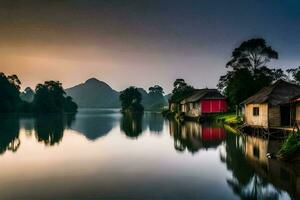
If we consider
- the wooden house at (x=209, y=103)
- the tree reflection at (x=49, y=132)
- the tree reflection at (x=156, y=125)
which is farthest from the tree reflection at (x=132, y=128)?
the wooden house at (x=209, y=103)

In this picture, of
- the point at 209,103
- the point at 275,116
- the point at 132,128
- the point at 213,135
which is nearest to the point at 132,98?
the point at 209,103

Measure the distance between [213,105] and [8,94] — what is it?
289 ft

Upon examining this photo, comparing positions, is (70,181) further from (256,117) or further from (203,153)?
(256,117)

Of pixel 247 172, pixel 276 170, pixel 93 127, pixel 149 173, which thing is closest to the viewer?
pixel 276 170

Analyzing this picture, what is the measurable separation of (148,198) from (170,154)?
498 inches

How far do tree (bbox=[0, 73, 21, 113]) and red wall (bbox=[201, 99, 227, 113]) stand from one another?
84.7 metres

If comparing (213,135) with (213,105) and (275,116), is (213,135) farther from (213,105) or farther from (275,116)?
(213,105)

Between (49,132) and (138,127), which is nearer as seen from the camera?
(49,132)

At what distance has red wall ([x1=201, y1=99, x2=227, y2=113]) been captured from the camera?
7275 cm

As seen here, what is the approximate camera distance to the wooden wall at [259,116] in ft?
124

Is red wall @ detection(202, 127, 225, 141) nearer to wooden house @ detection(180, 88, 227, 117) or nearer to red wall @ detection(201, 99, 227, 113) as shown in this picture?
wooden house @ detection(180, 88, 227, 117)

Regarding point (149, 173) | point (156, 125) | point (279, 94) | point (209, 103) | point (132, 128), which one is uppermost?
point (279, 94)

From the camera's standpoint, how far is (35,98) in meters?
144

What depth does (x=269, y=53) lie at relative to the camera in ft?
216
